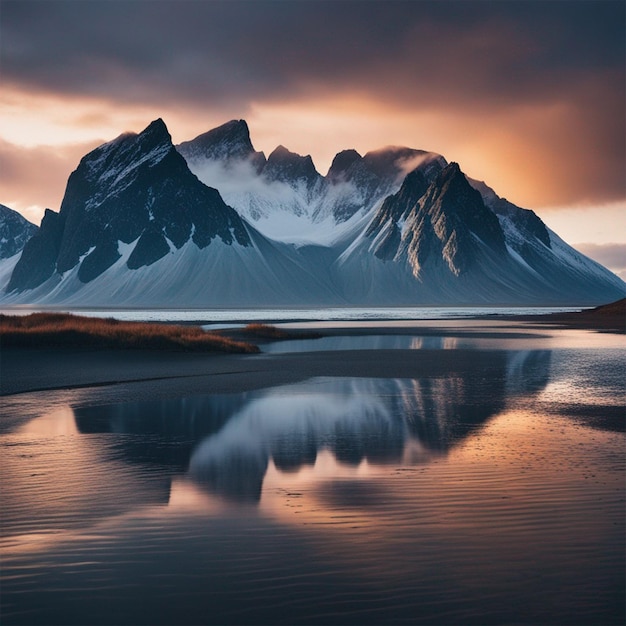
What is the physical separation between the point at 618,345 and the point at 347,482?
5598cm

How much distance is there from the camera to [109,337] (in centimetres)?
5694

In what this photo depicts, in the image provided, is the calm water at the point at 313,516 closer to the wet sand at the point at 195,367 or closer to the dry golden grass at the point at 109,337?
the wet sand at the point at 195,367

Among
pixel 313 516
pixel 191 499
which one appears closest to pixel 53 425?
pixel 191 499

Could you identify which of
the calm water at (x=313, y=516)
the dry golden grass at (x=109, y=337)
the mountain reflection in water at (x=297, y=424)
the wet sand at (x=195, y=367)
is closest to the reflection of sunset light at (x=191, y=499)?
the calm water at (x=313, y=516)

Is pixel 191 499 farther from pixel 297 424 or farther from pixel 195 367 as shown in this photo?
pixel 195 367

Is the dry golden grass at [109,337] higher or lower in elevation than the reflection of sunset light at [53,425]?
higher

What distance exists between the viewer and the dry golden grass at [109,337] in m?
55.7

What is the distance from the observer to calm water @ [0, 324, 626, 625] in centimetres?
955

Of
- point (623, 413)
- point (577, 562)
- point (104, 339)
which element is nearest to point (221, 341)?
point (104, 339)

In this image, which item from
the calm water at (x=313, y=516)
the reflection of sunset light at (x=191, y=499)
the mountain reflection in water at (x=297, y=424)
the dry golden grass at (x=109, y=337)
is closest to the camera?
the calm water at (x=313, y=516)

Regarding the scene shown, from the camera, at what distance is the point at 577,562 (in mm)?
10938

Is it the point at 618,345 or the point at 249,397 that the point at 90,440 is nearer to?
the point at 249,397

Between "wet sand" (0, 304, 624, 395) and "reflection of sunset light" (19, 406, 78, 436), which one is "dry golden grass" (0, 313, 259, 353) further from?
"reflection of sunset light" (19, 406, 78, 436)

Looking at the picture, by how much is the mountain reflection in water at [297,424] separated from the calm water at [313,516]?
5.0 inches
